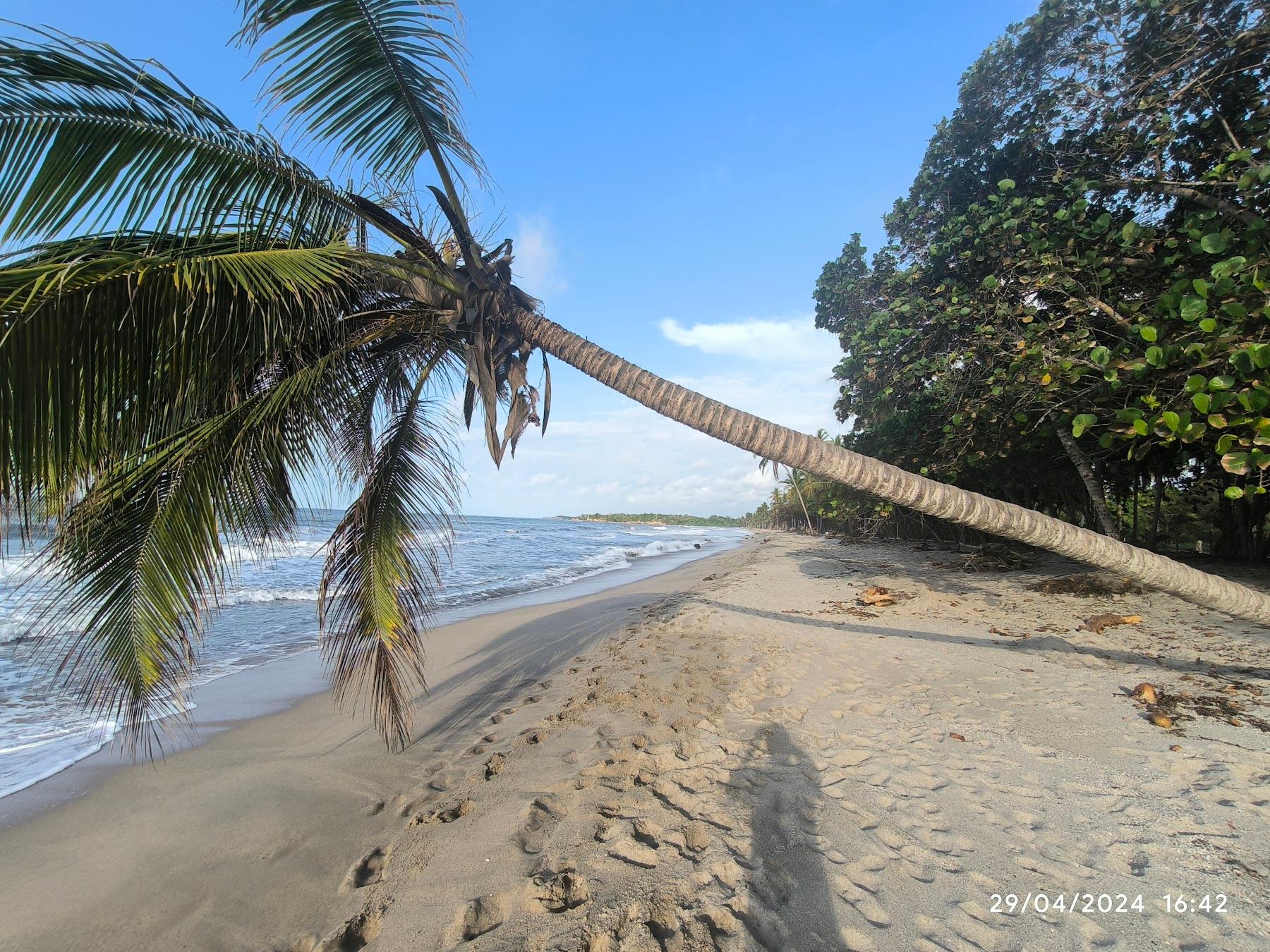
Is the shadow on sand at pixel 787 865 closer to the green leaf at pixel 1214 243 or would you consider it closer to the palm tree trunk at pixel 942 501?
the palm tree trunk at pixel 942 501

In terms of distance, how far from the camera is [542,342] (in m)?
3.66

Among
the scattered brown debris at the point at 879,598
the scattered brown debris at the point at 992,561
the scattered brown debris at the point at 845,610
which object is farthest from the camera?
Answer: the scattered brown debris at the point at 992,561

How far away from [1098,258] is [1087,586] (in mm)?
5761

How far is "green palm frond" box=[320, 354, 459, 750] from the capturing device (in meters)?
3.18

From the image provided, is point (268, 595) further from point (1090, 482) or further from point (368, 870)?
point (1090, 482)

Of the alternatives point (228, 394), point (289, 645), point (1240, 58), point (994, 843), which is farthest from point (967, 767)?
point (289, 645)

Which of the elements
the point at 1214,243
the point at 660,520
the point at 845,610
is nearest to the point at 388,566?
the point at 1214,243

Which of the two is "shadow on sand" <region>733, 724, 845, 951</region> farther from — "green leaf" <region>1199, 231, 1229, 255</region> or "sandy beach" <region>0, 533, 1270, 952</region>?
"green leaf" <region>1199, 231, 1229, 255</region>

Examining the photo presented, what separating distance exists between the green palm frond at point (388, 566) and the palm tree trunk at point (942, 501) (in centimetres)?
162

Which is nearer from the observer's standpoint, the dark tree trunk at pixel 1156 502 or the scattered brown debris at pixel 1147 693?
the scattered brown debris at pixel 1147 693

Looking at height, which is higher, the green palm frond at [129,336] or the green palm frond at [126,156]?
the green palm frond at [126,156]

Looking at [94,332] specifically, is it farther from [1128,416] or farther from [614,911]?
[1128,416]

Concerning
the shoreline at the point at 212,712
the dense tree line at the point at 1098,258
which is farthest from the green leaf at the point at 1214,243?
the shoreline at the point at 212,712

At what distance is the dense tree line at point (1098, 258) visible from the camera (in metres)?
3.60
